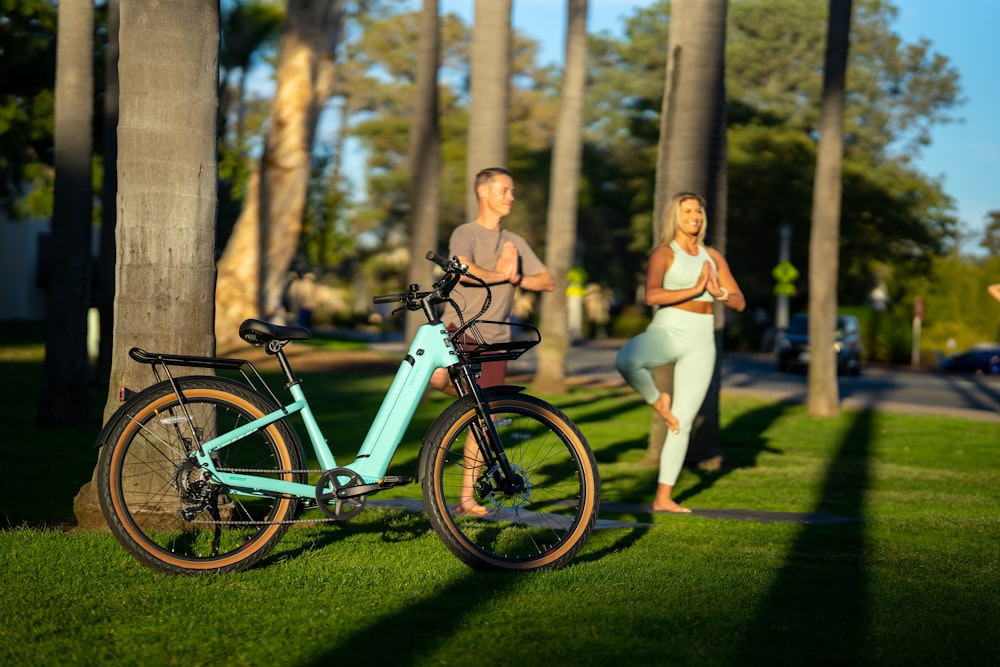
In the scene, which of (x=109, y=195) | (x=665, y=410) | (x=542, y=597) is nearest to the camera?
(x=542, y=597)

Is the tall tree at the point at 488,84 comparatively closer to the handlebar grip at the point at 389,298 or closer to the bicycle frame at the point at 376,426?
the handlebar grip at the point at 389,298

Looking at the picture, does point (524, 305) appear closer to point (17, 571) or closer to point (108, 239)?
point (108, 239)

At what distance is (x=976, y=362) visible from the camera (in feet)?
146

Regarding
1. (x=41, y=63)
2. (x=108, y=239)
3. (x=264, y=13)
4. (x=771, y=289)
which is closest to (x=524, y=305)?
(x=771, y=289)

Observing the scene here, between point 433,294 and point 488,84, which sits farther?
point 488,84

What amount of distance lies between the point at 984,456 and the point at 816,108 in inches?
1799

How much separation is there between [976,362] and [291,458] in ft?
138

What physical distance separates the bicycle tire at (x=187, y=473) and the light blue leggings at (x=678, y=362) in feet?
9.79

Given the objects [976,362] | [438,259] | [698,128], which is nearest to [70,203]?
[698,128]

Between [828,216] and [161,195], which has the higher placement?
[828,216]

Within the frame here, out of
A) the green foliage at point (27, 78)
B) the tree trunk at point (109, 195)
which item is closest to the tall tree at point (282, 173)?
the green foliage at point (27, 78)

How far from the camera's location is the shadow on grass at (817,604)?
4586 millimetres

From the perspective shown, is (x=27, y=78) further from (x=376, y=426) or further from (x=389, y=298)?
(x=376, y=426)

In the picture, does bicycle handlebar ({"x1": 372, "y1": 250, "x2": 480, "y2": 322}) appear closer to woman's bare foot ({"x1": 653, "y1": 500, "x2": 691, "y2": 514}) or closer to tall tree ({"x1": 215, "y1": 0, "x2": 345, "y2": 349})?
woman's bare foot ({"x1": 653, "y1": 500, "x2": 691, "y2": 514})
